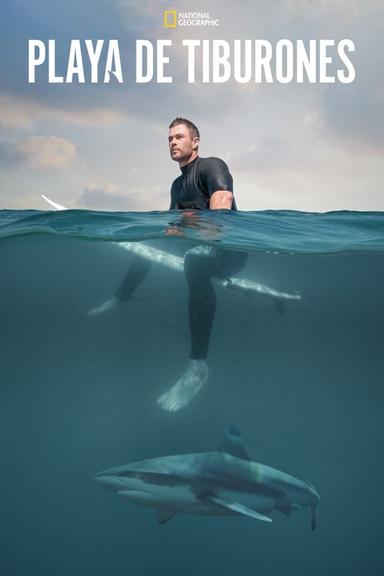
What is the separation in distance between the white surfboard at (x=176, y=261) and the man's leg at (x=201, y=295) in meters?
0.14

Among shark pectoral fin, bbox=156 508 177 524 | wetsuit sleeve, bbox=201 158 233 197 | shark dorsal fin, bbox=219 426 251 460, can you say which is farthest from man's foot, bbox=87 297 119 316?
shark pectoral fin, bbox=156 508 177 524

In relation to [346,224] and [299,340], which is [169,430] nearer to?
[299,340]

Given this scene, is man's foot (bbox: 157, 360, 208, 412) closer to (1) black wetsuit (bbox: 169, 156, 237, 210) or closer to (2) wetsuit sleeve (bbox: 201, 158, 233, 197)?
(1) black wetsuit (bbox: 169, 156, 237, 210)

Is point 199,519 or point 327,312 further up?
point 327,312

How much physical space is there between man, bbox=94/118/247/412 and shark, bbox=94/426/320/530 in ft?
10.8

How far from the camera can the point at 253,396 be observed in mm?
14328

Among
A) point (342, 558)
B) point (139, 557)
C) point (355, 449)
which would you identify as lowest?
point (342, 558)

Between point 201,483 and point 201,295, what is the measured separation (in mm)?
4496

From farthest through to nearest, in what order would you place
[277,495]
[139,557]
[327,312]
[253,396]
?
[139,557] → [253,396] → [327,312] → [277,495]

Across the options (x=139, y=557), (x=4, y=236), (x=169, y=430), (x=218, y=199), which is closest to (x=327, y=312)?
(x=169, y=430)

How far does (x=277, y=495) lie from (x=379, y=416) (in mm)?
11113

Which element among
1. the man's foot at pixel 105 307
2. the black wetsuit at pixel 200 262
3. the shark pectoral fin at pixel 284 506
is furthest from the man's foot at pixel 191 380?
the shark pectoral fin at pixel 284 506

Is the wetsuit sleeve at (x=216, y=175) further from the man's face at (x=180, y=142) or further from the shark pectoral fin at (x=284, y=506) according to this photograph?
the shark pectoral fin at (x=284, y=506)

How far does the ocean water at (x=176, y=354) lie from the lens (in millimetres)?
8812
